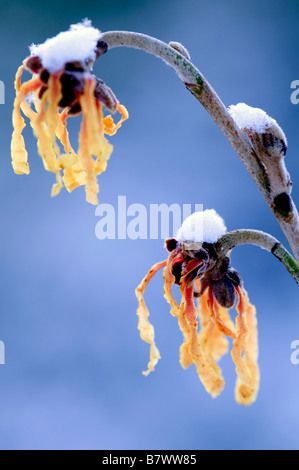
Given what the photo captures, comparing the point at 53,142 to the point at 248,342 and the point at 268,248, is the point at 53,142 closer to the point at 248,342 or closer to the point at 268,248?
the point at 268,248

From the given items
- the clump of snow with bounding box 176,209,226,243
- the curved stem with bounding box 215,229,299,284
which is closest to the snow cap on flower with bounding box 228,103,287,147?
the curved stem with bounding box 215,229,299,284

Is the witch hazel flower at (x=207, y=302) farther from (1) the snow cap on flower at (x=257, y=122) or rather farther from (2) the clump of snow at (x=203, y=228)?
(1) the snow cap on flower at (x=257, y=122)

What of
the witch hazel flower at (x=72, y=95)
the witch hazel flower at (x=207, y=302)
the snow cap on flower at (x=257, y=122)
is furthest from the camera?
the witch hazel flower at (x=207, y=302)

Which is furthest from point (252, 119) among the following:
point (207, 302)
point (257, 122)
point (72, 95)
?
point (207, 302)

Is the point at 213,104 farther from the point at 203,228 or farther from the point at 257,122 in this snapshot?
the point at 203,228

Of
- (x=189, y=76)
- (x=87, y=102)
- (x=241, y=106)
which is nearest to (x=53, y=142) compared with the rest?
(x=87, y=102)

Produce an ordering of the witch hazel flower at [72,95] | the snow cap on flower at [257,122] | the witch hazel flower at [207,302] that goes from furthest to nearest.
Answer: the witch hazel flower at [207,302]
the snow cap on flower at [257,122]
the witch hazel flower at [72,95]

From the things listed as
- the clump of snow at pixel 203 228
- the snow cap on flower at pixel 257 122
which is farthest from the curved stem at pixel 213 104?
the clump of snow at pixel 203 228
